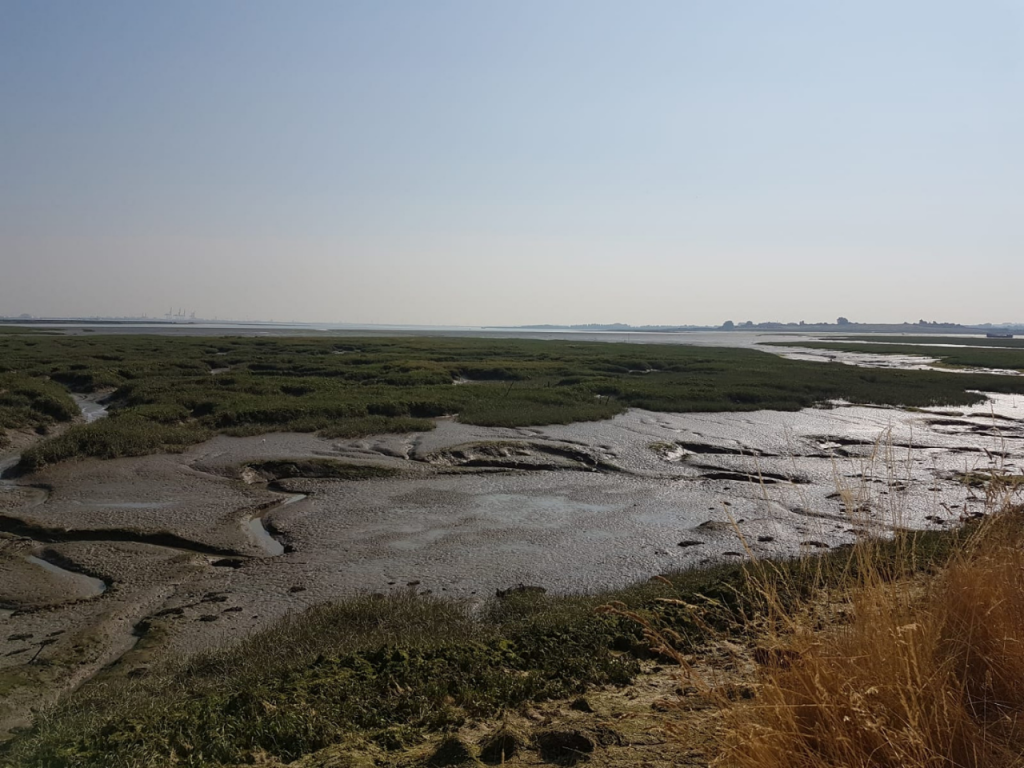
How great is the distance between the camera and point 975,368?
45.7 meters

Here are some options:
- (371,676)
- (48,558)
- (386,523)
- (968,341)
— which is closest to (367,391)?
(386,523)

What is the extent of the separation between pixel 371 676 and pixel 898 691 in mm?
3561

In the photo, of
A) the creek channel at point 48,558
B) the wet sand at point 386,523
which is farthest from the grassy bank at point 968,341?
the creek channel at point 48,558

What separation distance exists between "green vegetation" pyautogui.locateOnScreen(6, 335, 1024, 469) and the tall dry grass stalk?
15.4m

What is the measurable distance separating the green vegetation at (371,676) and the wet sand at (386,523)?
68cm

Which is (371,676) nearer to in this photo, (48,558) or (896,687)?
(896,687)

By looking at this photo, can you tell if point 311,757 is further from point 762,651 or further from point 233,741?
point 762,651

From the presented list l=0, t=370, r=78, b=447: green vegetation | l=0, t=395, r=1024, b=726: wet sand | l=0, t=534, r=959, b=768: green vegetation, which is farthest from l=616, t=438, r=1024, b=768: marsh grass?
l=0, t=370, r=78, b=447: green vegetation

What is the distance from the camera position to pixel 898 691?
9.66 feet

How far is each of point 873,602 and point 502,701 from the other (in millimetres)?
2565

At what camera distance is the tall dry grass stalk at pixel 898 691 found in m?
2.85

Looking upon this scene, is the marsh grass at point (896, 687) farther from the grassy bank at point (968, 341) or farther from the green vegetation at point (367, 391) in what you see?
the grassy bank at point (968, 341)

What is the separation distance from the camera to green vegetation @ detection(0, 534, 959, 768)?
4.11 m

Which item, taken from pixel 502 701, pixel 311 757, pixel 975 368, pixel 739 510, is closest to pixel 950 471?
pixel 739 510
